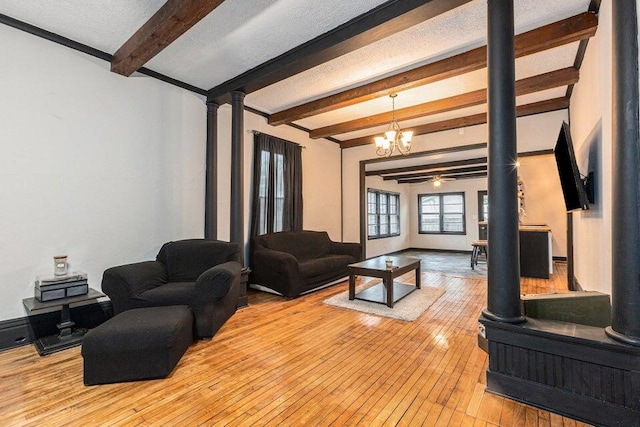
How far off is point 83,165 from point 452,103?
4789mm

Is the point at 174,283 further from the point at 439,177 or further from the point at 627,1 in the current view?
the point at 439,177

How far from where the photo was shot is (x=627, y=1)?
60.9 inches

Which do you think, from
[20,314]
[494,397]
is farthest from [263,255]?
[494,397]

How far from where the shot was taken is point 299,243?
204 inches

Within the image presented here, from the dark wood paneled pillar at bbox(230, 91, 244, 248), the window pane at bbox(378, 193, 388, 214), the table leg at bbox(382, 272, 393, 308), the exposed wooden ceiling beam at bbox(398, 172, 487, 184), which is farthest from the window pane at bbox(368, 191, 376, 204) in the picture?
the dark wood paneled pillar at bbox(230, 91, 244, 248)

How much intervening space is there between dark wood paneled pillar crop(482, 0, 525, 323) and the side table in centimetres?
338

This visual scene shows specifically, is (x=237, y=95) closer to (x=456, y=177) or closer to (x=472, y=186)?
(x=456, y=177)

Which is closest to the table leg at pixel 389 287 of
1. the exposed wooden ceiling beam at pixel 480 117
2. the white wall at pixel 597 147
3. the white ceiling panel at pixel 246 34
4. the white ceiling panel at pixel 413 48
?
the white wall at pixel 597 147

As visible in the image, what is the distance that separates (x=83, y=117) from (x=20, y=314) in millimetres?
1995

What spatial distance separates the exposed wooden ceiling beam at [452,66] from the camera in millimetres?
2652

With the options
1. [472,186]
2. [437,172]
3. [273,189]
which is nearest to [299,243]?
[273,189]

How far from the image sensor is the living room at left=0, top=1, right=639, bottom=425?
2.36 m

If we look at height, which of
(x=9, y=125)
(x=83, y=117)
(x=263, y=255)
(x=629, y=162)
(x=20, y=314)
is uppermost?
(x=83, y=117)

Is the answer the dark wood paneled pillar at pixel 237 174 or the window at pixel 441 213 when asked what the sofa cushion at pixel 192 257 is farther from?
the window at pixel 441 213
